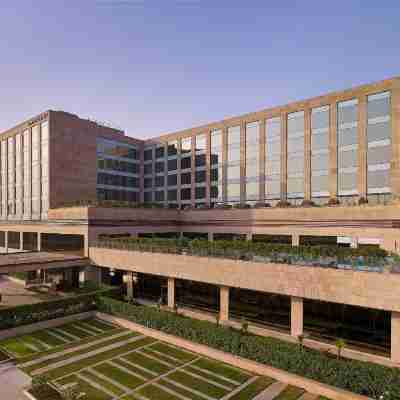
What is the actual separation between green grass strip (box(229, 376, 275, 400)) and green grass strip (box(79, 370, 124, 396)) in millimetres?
6580

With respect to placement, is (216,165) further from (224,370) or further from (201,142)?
(224,370)

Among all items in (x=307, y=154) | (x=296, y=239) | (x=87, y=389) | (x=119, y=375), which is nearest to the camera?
(x=87, y=389)

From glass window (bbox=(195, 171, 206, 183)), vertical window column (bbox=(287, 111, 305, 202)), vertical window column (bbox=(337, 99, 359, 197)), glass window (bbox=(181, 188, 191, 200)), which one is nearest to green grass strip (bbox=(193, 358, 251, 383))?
vertical window column (bbox=(337, 99, 359, 197))

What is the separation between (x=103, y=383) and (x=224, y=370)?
A: 7.65m

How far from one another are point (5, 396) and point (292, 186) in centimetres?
4474

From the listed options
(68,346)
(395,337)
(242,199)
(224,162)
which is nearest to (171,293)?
(68,346)

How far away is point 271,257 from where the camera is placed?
26250 millimetres

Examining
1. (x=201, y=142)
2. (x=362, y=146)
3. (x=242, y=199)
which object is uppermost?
(x=201, y=142)

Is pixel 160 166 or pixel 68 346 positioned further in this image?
pixel 160 166

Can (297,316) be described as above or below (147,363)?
above

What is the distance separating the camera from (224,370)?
21.4 meters

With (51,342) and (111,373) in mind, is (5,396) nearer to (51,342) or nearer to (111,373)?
(111,373)

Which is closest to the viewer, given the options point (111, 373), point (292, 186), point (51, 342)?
point (111, 373)

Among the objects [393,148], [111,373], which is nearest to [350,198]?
[393,148]
